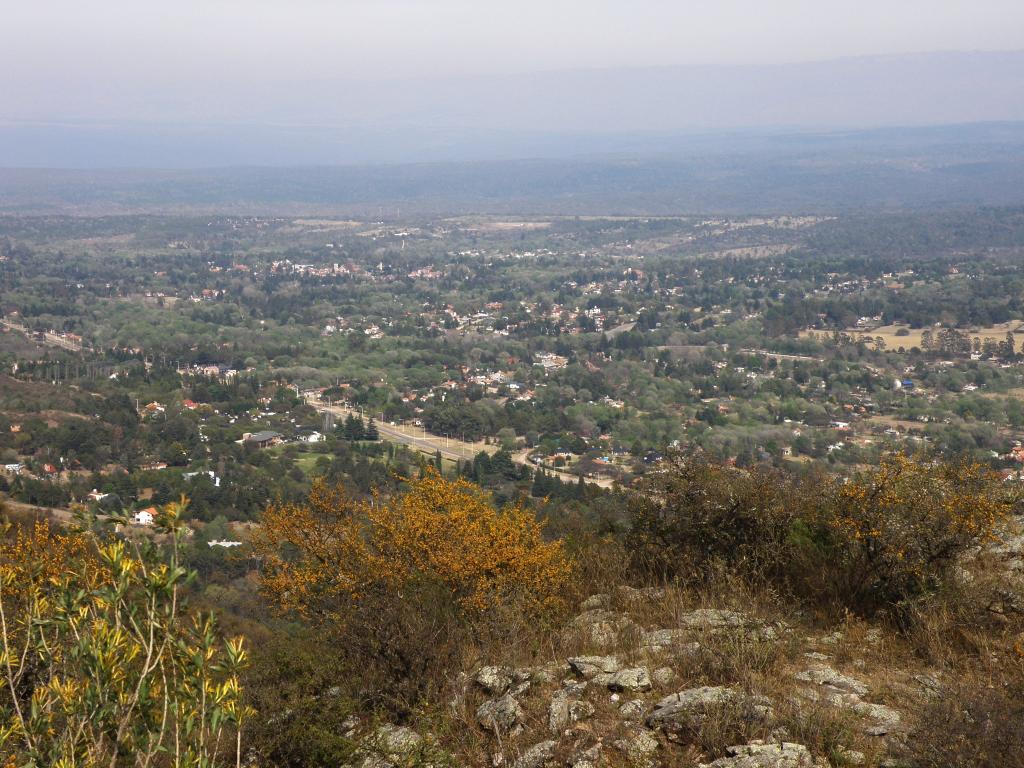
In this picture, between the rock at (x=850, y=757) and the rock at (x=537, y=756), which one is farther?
the rock at (x=537, y=756)

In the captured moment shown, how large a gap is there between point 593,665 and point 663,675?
0.35 m

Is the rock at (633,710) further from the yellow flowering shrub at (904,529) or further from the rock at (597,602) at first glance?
the yellow flowering shrub at (904,529)

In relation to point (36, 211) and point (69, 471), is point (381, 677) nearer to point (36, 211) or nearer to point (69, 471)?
point (69, 471)

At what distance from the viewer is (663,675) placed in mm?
4035

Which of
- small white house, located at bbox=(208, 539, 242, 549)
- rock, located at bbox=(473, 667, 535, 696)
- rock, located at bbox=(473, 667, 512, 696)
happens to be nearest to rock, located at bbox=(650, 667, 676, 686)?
rock, located at bbox=(473, 667, 535, 696)

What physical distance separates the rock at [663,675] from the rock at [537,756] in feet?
2.24

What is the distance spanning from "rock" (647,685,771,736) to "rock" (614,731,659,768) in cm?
9

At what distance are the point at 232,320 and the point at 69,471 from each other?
30556 mm

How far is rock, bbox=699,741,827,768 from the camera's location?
3174mm

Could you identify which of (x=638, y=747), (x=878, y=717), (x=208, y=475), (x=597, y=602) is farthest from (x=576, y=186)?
(x=638, y=747)

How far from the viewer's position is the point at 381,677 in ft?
14.0

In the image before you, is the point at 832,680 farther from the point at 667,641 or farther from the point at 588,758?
the point at 588,758

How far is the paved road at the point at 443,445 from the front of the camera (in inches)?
964

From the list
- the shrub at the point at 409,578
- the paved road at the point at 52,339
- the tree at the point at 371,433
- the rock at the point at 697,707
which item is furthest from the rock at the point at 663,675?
the paved road at the point at 52,339
